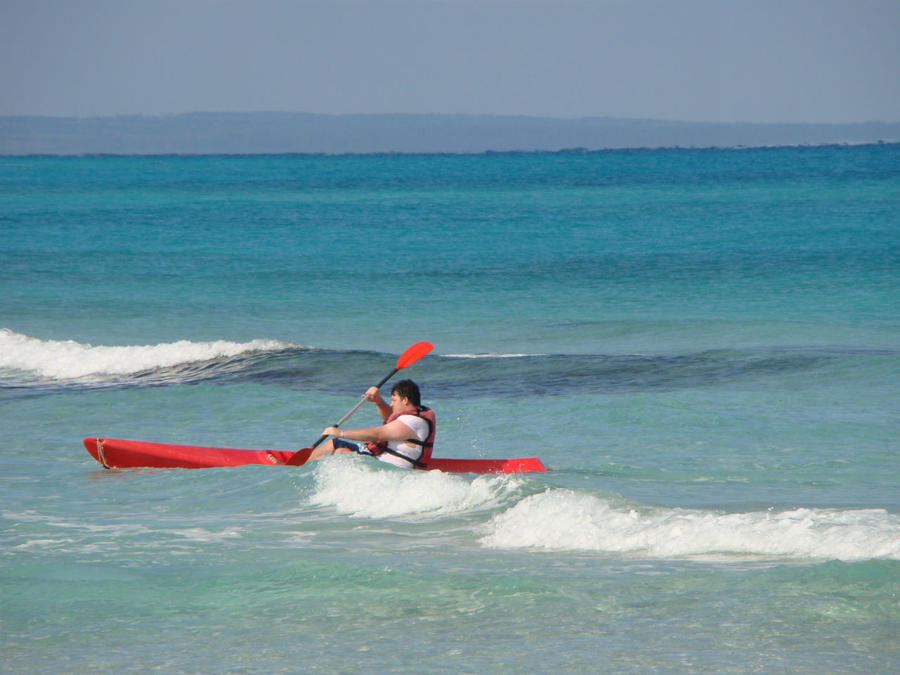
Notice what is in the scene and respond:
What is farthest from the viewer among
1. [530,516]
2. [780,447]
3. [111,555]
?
[780,447]

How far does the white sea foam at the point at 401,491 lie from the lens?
7.87 meters

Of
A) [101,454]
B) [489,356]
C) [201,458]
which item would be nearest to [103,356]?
[489,356]

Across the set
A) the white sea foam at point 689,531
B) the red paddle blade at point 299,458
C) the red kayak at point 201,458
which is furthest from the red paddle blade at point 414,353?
the white sea foam at point 689,531

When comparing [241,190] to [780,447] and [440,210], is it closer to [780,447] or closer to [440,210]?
[440,210]

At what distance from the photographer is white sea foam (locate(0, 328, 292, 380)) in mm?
15531

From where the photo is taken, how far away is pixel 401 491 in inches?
320

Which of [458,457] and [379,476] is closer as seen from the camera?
[379,476]

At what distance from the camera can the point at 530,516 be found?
7.38m

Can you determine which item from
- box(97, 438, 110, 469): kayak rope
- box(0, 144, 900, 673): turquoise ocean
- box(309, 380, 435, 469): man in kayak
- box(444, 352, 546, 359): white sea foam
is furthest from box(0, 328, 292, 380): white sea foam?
box(309, 380, 435, 469): man in kayak

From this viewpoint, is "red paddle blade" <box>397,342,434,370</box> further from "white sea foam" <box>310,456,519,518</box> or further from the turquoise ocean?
"white sea foam" <box>310,456,519,518</box>

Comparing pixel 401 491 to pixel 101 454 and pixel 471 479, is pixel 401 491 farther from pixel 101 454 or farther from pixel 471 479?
pixel 101 454

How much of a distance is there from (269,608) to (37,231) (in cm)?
3845

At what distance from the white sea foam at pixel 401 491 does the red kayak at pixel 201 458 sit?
581 mm

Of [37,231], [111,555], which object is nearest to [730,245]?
[37,231]
